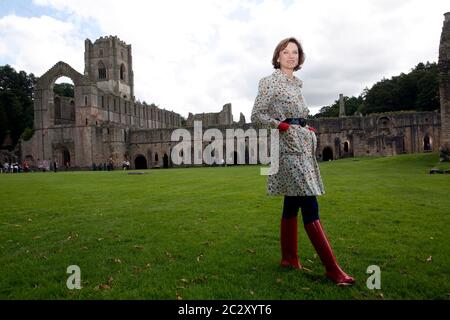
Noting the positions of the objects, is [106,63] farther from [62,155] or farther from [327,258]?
[327,258]

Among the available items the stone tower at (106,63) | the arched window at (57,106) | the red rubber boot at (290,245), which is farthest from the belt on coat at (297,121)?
the stone tower at (106,63)

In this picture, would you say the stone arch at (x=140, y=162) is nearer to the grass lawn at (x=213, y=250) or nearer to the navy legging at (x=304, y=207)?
the grass lawn at (x=213, y=250)

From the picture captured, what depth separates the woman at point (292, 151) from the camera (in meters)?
4.27

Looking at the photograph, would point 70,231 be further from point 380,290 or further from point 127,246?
point 380,290

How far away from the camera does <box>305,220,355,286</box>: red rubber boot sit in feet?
12.9

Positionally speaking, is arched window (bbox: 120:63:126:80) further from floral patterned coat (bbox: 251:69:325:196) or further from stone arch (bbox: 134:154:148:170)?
floral patterned coat (bbox: 251:69:325:196)

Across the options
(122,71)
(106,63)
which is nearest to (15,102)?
(106,63)

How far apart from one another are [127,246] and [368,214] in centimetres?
474

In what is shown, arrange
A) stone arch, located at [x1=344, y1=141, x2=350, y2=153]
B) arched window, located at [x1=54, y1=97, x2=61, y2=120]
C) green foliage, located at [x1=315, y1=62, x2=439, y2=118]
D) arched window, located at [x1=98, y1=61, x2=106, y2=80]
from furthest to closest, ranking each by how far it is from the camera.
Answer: arched window, located at [x1=98, y1=61, x2=106, y2=80] → arched window, located at [x1=54, y1=97, x2=61, y2=120] → green foliage, located at [x1=315, y1=62, x2=439, y2=118] → stone arch, located at [x1=344, y1=141, x2=350, y2=153]

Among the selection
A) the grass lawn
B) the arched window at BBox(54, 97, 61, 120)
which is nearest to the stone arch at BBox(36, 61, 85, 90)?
the arched window at BBox(54, 97, 61, 120)

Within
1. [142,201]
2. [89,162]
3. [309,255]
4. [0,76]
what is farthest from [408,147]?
[0,76]

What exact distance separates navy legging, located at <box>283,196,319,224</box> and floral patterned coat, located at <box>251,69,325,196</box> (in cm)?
12

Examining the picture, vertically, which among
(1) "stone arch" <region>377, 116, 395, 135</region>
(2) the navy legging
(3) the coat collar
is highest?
(1) "stone arch" <region>377, 116, 395, 135</region>
